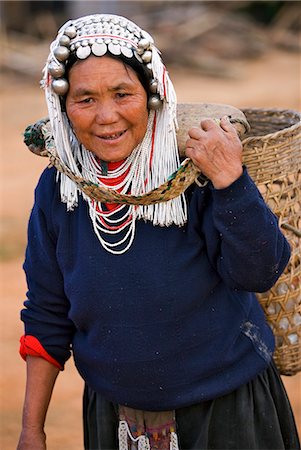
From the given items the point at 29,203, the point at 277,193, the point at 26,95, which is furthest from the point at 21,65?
the point at 277,193

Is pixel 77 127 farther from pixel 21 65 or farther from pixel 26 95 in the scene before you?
pixel 21 65

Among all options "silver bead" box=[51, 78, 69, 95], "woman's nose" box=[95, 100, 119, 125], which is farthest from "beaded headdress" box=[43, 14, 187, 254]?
"woman's nose" box=[95, 100, 119, 125]

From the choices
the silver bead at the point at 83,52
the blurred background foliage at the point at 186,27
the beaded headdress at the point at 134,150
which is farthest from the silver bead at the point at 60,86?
the blurred background foliage at the point at 186,27

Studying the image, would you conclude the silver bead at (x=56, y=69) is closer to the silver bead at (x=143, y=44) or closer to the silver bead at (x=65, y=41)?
the silver bead at (x=65, y=41)

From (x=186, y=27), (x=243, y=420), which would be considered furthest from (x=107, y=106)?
(x=186, y=27)

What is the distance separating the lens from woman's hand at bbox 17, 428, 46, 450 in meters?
2.63

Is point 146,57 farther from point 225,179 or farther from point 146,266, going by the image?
point 146,266

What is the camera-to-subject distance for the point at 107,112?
2.31 metres

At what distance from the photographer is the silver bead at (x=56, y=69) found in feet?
7.61

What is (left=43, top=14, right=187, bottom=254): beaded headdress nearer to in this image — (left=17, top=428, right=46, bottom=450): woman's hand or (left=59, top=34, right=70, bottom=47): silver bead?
(left=59, top=34, right=70, bottom=47): silver bead

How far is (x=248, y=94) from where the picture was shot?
13.8 m

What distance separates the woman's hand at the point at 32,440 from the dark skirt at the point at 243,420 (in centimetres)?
22

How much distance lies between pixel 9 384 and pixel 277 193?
2625 mm

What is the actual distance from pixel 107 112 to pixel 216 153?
311mm
